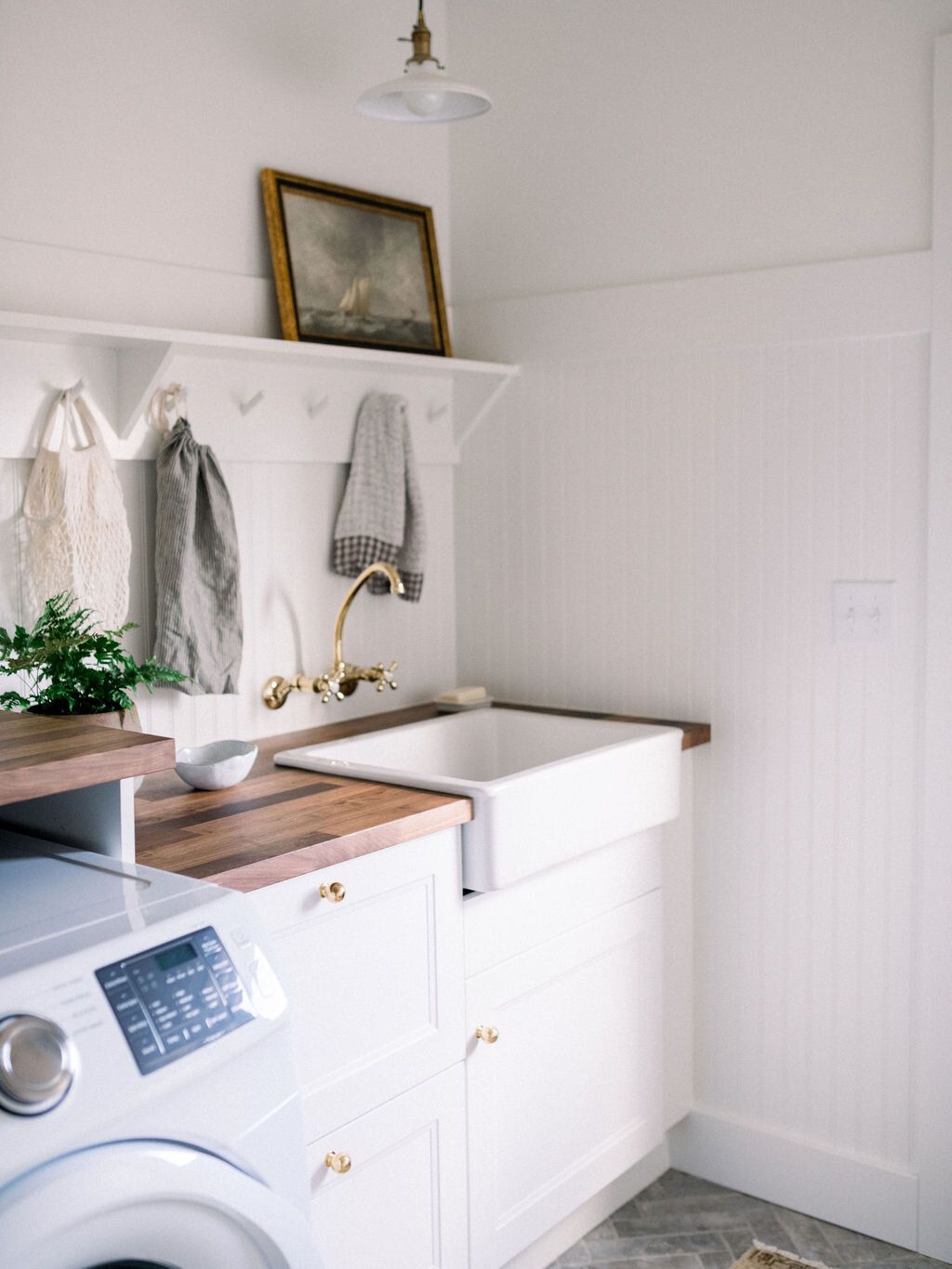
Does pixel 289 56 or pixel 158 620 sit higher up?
pixel 289 56

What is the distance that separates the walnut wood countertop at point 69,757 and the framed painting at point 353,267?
3.64 feet

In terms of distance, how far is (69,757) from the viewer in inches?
53.7

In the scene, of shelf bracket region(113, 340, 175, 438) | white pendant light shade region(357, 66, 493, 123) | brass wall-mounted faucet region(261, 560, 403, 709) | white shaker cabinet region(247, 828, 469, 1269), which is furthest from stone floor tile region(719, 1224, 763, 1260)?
white pendant light shade region(357, 66, 493, 123)

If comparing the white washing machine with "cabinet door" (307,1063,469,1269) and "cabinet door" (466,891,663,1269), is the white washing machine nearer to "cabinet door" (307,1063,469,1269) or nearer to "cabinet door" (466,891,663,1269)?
"cabinet door" (307,1063,469,1269)

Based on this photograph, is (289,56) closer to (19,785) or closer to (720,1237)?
(19,785)

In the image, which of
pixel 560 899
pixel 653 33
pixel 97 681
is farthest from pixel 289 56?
pixel 560 899

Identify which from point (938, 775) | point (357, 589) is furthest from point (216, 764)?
point (938, 775)

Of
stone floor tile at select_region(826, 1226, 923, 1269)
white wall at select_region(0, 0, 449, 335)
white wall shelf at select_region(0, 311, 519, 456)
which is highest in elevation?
white wall at select_region(0, 0, 449, 335)

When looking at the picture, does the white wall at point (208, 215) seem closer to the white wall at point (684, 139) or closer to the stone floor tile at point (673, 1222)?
the white wall at point (684, 139)

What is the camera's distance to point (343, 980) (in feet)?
5.70

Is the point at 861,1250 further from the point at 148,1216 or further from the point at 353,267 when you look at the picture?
the point at 353,267

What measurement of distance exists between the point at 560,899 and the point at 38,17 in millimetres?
1630

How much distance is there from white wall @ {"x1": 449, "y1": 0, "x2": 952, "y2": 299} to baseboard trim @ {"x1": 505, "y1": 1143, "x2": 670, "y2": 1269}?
1.75m

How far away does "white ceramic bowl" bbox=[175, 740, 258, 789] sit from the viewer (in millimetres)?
1993
